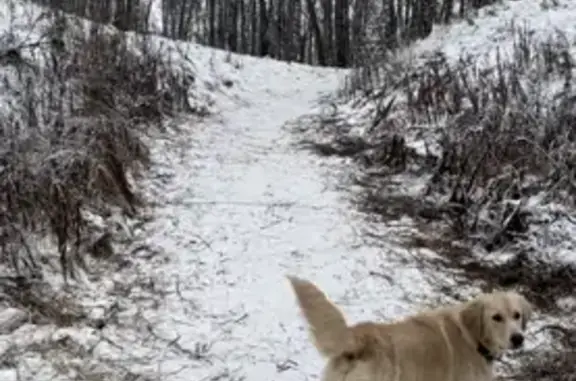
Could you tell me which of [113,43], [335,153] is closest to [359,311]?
[335,153]

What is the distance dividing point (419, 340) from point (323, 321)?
563 mm

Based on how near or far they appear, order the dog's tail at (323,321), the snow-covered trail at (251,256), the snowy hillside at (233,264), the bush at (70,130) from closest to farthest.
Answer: the dog's tail at (323,321)
the snowy hillside at (233,264)
the snow-covered trail at (251,256)
the bush at (70,130)

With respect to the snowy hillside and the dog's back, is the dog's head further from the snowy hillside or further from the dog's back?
the snowy hillside

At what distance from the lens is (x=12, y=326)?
4.32 metres

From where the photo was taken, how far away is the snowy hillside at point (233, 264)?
4.26m

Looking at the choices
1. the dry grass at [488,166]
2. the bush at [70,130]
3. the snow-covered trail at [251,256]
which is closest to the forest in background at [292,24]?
the dry grass at [488,166]

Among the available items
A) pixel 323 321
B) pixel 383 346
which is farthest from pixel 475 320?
pixel 323 321

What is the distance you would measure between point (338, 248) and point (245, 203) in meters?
1.31

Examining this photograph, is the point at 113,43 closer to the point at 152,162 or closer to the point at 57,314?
the point at 152,162

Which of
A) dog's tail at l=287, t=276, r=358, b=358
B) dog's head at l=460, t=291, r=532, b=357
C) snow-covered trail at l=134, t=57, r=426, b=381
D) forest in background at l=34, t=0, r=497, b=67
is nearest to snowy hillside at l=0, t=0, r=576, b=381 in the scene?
snow-covered trail at l=134, t=57, r=426, b=381

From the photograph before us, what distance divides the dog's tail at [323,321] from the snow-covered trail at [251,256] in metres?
1.30

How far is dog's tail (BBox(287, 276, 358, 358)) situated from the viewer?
9.48 feet

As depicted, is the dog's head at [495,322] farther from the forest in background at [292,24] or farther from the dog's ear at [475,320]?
the forest in background at [292,24]

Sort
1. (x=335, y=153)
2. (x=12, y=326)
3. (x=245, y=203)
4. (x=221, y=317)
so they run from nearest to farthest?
(x=12, y=326), (x=221, y=317), (x=245, y=203), (x=335, y=153)
